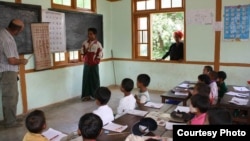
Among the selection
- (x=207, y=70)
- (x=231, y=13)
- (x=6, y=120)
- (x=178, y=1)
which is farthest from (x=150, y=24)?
(x=6, y=120)

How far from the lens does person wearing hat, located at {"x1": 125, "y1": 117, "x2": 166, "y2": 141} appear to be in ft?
5.86

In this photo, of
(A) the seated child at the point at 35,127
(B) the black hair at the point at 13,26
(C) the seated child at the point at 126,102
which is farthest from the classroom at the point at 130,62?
(A) the seated child at the point at 35,127

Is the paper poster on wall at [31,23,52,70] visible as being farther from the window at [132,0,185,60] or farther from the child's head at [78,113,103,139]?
the child's head at [78,113,103,139]

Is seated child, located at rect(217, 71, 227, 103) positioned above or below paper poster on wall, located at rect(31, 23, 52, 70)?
below

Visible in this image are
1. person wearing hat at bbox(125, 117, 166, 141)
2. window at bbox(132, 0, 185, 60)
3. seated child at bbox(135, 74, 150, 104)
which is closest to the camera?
person wearing hat at bbox(125, 117, 166, 141)

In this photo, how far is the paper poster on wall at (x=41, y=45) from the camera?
4.44 meters

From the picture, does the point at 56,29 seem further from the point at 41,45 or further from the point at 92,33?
the point at 92,33

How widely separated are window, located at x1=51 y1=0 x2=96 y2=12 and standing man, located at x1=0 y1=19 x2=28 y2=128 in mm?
1357

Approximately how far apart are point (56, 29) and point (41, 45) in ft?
1.75

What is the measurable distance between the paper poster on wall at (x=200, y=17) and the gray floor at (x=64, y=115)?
1872 millimetres

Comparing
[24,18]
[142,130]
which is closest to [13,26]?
[24,18]

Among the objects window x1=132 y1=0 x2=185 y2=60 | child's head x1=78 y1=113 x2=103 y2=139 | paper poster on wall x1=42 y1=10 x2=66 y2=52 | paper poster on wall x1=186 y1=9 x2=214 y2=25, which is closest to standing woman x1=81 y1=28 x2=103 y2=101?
paper poster on wall x1=42 y1=10 x2=66 y2=52

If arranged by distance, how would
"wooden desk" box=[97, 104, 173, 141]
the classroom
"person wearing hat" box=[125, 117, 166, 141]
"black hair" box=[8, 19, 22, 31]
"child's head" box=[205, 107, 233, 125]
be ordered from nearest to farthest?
"child's head" box=[205, 107, 233, 125]
"person wearing hat" box=[125, 117, 166, 141]
"wooden desk" box=[97, 104, 173, 141]
"black hair" box=[8, 19, 22, 31]
the classroom

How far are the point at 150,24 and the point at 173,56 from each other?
0.98m
